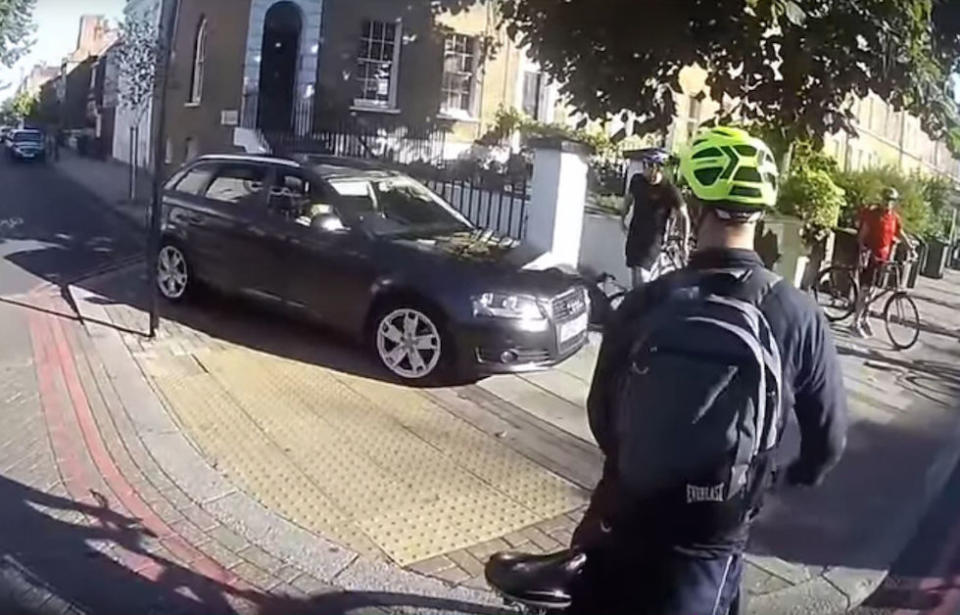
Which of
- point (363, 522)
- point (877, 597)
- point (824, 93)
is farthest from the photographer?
point (877, 597)

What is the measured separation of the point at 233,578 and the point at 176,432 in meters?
0.17

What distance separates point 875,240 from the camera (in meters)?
0.94

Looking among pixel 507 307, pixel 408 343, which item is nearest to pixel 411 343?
pixel 408 343

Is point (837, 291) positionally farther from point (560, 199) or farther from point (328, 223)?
point (328, 223)

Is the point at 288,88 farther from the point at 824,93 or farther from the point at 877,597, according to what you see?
the point at 877,597

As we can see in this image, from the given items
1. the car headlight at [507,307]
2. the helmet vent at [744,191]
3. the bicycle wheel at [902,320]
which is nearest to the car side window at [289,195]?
the car headlight at [507,307]

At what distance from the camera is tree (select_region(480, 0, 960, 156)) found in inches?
32.5

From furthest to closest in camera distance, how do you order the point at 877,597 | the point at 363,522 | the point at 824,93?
1. the point at 877,597
2. the point at 363,522
3. the point at 824,93

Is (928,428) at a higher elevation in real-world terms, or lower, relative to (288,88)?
lower

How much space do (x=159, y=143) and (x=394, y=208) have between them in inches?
10.6

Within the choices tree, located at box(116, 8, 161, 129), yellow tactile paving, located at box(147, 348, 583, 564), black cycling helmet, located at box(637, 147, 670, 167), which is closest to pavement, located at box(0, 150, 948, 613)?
yellow tactile paving, located at box(147, 348, 583, 564)

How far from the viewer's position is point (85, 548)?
914 millimetres

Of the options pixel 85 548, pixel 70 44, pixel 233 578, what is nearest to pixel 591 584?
pixel 233 578

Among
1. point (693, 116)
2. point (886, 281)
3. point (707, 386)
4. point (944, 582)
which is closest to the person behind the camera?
point (707, 386)
